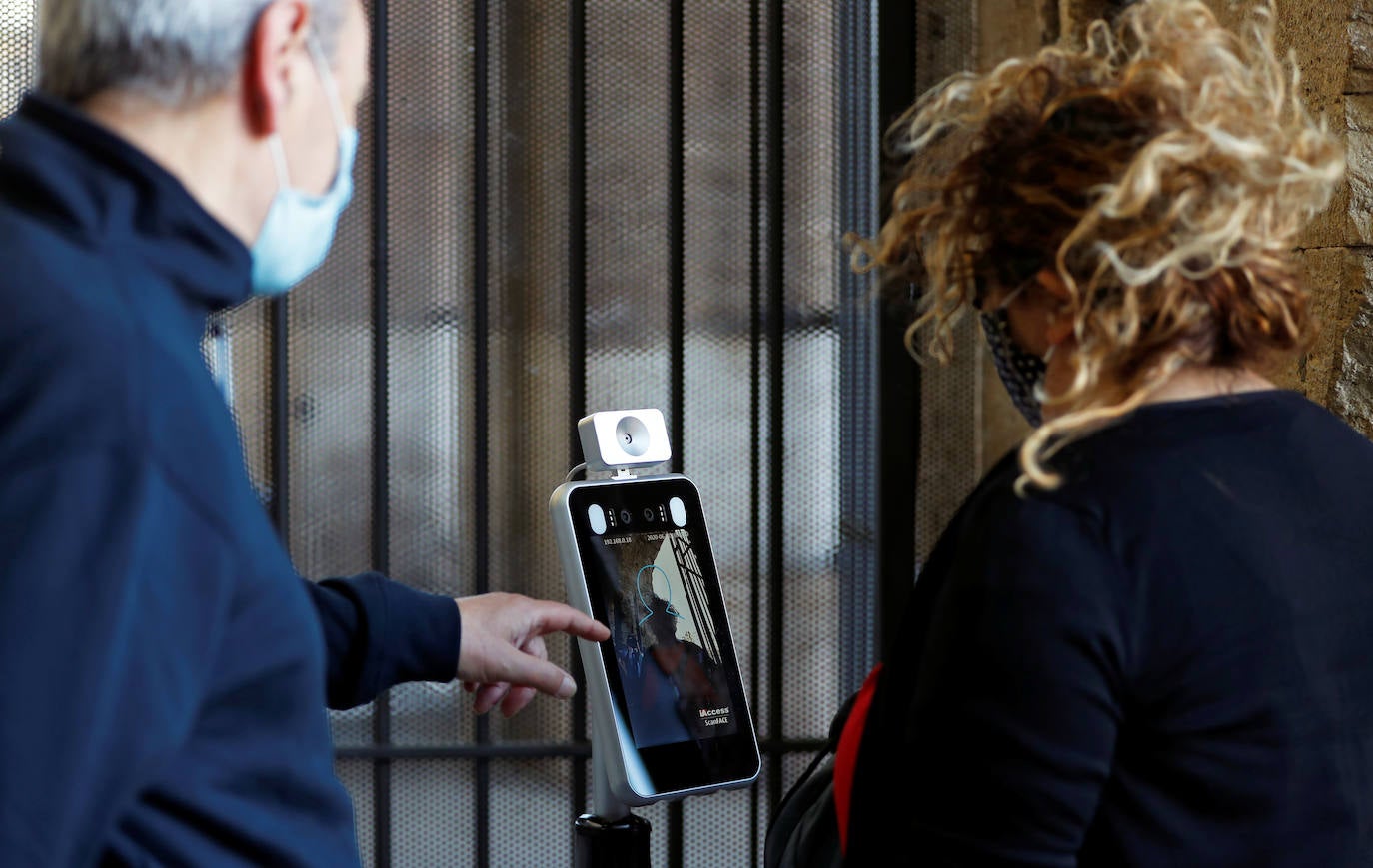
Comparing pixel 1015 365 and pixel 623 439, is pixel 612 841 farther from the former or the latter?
pixel 1015 365

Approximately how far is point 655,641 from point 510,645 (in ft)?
0.60

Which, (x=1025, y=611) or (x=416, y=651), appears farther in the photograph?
(x=416, y=651)

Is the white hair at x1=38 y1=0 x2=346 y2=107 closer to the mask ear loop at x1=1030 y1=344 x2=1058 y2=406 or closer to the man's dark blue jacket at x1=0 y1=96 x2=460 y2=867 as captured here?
the man's dark blue jacket at x1=0 y1=96 x2=460 y2=867

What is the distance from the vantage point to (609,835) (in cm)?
171

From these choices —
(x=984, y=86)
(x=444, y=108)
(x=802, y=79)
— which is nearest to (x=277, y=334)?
(x=444, y=108)

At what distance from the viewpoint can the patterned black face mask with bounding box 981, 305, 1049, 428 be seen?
1383 mm

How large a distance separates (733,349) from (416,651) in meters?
1.36

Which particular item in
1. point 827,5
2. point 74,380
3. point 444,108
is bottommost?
point 74,380

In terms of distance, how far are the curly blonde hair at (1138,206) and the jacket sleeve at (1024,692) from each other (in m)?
0.07

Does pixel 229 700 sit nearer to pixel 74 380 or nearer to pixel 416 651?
pixel 74 380

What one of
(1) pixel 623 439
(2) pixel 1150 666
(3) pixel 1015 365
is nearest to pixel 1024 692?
(2) pixel 1150 666

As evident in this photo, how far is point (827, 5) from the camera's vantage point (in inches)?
111

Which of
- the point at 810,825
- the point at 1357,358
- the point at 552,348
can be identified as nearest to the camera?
the point at 810,825

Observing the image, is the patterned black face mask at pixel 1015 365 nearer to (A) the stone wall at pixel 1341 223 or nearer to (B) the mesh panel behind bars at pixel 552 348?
(A) the stone wall at pixel 1341 223
